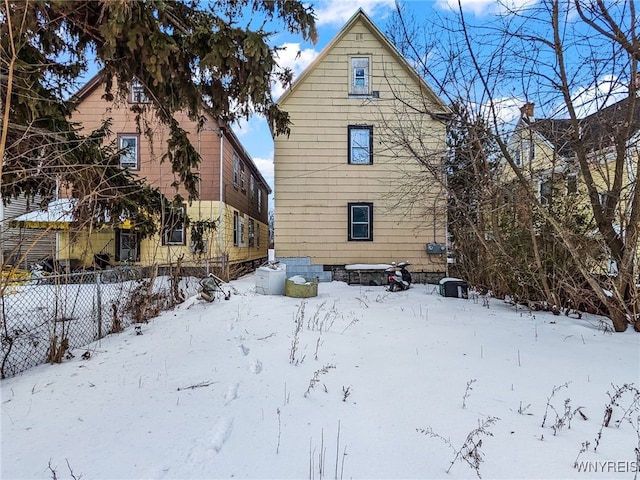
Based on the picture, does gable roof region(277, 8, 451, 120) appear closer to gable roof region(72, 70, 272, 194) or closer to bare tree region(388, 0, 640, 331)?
gable roof region(72, 70, 272, 194)

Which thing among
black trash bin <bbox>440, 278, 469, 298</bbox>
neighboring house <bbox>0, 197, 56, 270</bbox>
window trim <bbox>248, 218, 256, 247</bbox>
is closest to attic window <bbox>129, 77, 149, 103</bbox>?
neighboring house <bbox>0, 197, 56, 270</bbox>

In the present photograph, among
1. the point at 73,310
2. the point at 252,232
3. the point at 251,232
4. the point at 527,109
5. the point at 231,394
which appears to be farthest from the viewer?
the point at 252,232

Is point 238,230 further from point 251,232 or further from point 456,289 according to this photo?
point 456,289

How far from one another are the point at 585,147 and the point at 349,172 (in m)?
6.78

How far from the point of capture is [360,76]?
11.5 m

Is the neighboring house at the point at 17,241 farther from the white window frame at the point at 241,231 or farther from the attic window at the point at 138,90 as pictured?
the white window frame at the point at 241,231

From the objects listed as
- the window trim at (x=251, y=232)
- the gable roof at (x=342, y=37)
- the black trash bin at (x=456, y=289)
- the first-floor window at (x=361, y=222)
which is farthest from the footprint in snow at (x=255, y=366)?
the window trim at (x=251, y=232)

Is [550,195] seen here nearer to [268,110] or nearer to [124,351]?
[268,110]

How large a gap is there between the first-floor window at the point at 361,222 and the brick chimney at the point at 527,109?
5775mm

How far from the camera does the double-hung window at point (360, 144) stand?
37.5 ft

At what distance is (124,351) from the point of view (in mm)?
4340

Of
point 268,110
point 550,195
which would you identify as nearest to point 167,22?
point 268,110

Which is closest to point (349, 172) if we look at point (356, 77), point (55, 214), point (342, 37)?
point (356, 77)

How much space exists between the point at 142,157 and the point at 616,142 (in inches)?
514
